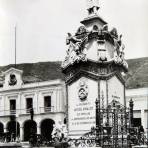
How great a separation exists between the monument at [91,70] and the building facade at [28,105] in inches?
662

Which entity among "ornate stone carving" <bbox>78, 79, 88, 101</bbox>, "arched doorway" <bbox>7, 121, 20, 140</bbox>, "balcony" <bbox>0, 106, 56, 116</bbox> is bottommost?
"arched doorway" <bbox>7, 121, 20, 140</bbox>

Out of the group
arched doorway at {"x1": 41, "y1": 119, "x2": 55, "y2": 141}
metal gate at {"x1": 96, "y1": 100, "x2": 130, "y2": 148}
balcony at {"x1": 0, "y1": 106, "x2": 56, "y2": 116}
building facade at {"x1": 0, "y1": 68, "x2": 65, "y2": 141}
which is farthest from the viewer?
arched doorway at {"x1": 41, "y1": 119, "x2": 55, "y2": 141}

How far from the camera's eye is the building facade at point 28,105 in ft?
105

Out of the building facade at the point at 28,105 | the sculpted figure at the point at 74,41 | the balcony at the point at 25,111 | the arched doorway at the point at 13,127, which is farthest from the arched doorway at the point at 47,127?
the sculpted figure at the point at 74,41

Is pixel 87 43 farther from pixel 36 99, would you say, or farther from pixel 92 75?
pixel 36 99

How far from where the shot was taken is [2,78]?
1474 inches

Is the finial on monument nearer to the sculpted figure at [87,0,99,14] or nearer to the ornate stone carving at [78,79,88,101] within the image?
the sculpted figure at [87,0,99,14]

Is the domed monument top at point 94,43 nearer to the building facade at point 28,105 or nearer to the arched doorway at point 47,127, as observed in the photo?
the building facade at point 28,105

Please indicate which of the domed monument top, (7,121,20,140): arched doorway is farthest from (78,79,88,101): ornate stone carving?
(7,121,20,140): arched doorway

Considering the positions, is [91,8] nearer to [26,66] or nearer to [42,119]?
[42,119]

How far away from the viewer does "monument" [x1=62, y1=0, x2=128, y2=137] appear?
14.1 meters

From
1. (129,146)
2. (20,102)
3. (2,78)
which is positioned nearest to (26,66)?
(2,78)

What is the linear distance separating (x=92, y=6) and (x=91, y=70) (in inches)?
95.7

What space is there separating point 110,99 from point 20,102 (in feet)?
67.2
